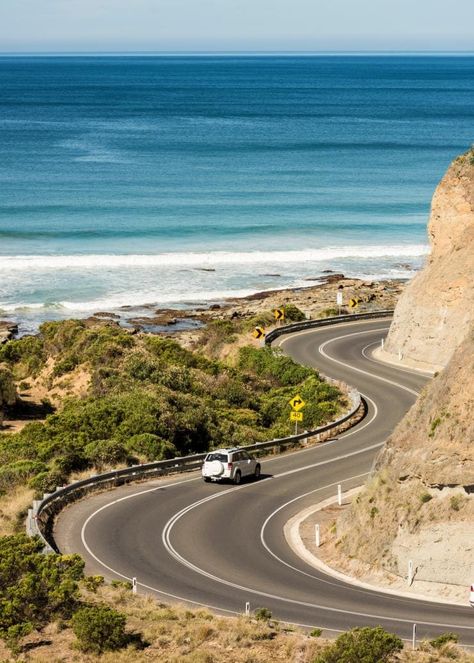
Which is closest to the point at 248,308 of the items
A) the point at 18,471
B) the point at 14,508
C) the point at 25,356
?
the point at 25,356

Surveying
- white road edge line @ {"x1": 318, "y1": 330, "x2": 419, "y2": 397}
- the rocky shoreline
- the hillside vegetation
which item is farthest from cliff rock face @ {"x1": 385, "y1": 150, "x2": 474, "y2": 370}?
the rocky shoreline

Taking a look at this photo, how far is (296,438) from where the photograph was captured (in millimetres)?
39781

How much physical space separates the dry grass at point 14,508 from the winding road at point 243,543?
3.35ft

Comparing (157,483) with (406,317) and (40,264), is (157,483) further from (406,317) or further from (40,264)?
(40,264)

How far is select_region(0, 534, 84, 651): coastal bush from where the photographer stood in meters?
20.3

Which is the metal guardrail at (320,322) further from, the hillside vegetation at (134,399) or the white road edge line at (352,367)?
the hillside vegetation at (134,399)

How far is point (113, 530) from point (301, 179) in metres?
100

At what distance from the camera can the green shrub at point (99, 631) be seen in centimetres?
1928

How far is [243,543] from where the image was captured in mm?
28016

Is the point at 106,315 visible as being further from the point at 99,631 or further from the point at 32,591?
the point at 99,631

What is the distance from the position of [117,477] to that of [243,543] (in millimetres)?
6229

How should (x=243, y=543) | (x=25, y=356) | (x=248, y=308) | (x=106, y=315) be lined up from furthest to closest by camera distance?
(x=248, y=308), (x=106, y=315), (x=25, y=356), (x=243, y=543)

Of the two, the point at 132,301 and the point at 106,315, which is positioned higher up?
the point at 106,315

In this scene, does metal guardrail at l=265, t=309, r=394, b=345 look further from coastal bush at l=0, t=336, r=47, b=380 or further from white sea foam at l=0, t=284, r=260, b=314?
white sea foam at l=0, t=284, r=260, b=314
